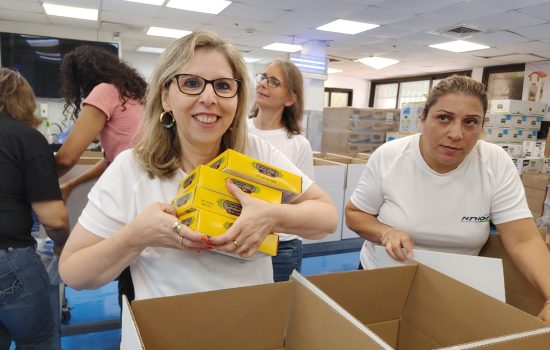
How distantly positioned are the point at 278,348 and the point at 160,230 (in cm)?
32

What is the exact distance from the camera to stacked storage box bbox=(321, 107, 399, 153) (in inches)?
278

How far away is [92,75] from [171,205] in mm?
1099

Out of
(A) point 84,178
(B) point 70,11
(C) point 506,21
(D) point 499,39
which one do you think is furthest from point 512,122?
(B) point 70,11

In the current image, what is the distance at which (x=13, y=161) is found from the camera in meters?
1.43

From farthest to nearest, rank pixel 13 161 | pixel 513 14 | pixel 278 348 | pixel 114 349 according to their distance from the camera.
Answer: pixel 513 14 → pixel 114 349 → pixel 13 161 → pixel 278 348

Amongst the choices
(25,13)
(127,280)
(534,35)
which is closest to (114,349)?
(127,280)

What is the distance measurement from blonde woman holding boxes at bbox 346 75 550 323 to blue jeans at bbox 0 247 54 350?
49.2 inches

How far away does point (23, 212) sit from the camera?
151 centimetres

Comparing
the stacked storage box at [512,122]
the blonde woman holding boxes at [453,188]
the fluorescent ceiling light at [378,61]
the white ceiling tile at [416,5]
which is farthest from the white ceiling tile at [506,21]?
the blonde woman holding boxes at [453,188]

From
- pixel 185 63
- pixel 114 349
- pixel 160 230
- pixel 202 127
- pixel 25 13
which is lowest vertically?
pixel 114 349

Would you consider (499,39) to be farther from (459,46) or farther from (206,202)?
(206,202)

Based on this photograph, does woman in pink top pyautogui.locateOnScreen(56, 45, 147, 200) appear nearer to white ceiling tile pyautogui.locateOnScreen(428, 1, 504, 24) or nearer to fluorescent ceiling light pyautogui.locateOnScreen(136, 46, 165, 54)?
white ceiling tile pyautogui.locateOnScreen(428, 1, 504, 24)

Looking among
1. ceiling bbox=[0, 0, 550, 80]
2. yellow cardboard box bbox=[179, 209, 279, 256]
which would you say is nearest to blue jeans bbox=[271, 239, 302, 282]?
yellow cardboard box bbox=[179, 209, 279, 256]

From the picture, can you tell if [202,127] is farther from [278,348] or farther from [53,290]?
[53,290]
